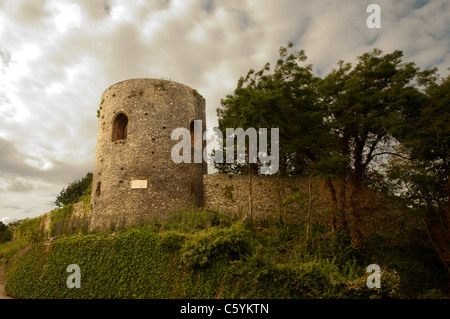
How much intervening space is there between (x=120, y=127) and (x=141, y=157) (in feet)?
8.45

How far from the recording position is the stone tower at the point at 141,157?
13484 mm

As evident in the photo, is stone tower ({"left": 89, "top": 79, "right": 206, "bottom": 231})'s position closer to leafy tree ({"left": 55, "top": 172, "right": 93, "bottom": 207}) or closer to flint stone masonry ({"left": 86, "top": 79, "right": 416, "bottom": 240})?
flint stone masonry ({"left": 86, "top": 79, "right": 416, "bottom": 240})

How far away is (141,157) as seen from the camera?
13914mm

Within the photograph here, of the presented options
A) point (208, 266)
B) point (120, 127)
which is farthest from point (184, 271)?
point (120, 127)

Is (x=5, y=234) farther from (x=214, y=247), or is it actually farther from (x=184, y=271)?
(x=214, y=247)

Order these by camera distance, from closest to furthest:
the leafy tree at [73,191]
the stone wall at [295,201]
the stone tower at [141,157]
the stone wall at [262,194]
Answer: the stone wall at [295,201] < the stone tower at [141,157] < the stone wall at [262,194] < the leafy tree at [73,191]

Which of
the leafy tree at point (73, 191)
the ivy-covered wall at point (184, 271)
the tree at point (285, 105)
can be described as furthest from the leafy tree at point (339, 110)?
the leafy tree at point (73, 191)

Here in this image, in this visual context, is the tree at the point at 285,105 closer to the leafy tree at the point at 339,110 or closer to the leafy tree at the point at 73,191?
the leafy tree at the point at 339,110

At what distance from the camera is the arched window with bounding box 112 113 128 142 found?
14895mm

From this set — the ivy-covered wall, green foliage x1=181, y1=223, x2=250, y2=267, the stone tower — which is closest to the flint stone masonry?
the stone tower

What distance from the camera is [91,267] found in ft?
30.3

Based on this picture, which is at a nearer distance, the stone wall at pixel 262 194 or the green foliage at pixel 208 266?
the green foliage at pixel 208 266
